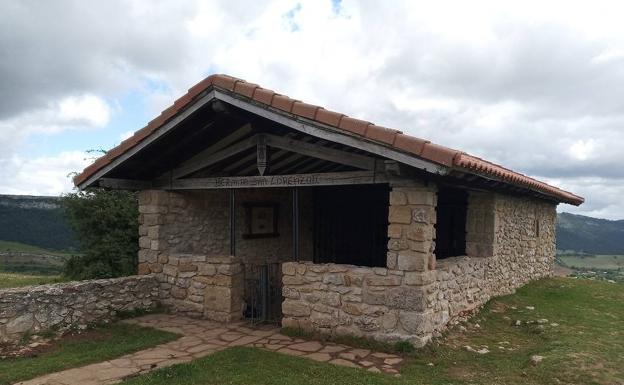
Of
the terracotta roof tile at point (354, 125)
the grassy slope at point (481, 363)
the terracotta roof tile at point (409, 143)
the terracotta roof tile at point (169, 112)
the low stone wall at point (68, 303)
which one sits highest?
the terracotta roof tile at point (169, 112)

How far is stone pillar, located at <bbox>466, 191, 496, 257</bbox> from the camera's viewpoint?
8164 millimetres

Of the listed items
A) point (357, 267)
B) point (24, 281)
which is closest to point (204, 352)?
point (357, 267)

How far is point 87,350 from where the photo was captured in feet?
18.5

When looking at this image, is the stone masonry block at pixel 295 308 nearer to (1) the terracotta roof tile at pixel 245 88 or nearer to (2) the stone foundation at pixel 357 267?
(2) the stone foundation at pixel 357 267

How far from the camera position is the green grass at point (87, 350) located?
16.0 feet

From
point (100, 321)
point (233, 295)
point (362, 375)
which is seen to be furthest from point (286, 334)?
point (100, 321)

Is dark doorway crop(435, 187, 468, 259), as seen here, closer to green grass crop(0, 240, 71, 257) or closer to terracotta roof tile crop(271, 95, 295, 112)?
terracotta roof tile crop(271, 95, 295, 112)

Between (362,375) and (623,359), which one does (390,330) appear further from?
(623,359)

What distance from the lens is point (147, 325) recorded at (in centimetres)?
675

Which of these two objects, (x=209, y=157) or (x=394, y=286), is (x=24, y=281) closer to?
(x=209, y=157)

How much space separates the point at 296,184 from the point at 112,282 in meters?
3.34

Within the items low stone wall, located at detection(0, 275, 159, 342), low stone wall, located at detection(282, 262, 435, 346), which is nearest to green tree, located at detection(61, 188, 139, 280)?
low stone wall, located at detection(0, 275, 159, 342)

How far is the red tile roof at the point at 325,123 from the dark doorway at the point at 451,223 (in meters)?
1.59

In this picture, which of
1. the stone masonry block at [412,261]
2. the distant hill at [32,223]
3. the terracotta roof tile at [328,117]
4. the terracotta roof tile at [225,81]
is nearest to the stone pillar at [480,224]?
the stone masonry block at [412,261]
